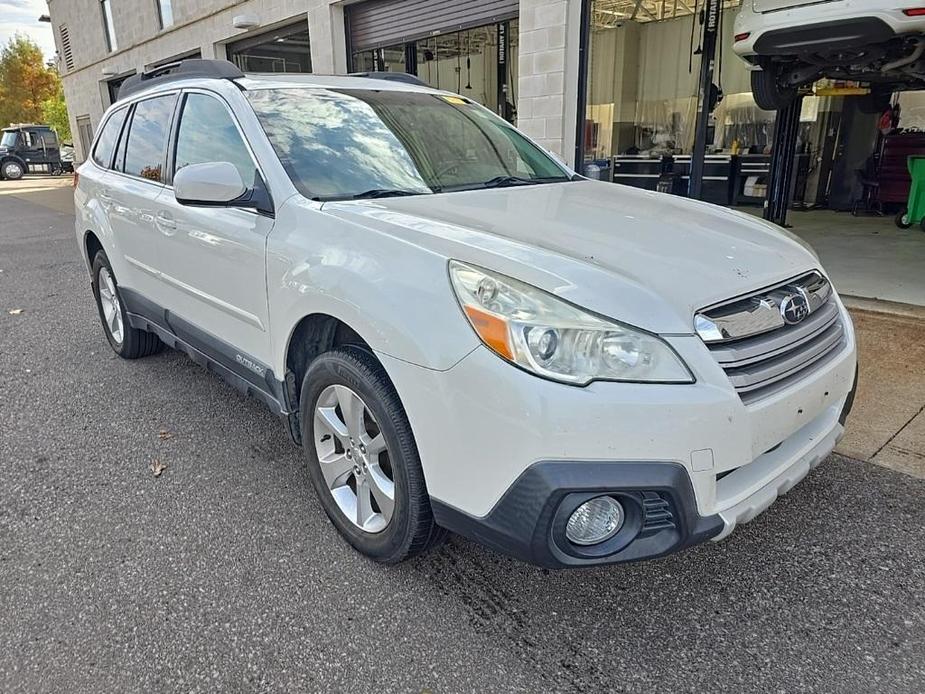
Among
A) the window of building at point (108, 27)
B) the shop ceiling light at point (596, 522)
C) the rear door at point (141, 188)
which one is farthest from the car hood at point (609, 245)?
the window of building at point (108, 27)

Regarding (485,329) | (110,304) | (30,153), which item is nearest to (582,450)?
(485,329)

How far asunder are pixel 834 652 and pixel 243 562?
1.97 metres

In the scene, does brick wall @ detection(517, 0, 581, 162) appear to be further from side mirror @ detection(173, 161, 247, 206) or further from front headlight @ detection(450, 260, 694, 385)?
front headlight @ detection(450, 260, 694, 385)

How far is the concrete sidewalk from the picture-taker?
3.11 m

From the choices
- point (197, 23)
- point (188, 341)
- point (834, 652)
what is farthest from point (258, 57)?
point (834, 652)

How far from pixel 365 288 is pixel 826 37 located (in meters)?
4.82

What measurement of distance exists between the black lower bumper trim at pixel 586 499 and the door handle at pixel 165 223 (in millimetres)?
2331

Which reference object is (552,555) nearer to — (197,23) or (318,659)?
(318,659)

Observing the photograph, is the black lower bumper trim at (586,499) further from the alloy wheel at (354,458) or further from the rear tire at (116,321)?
the rear tire at (116,321)

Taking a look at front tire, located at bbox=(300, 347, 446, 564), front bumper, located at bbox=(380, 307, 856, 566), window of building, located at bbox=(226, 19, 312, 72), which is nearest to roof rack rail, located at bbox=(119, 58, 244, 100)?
front tire, located at bbox=(300, 347, 446, 564)

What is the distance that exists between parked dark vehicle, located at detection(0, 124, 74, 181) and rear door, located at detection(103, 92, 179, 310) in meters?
33.8

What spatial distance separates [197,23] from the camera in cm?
1509

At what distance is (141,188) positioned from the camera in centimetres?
369

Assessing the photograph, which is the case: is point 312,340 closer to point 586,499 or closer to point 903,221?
point 586,499
